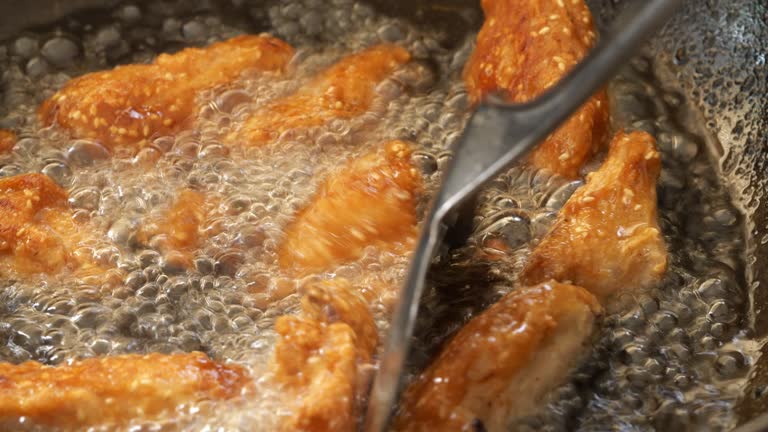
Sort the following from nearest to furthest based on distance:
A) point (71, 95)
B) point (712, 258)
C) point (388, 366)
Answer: point (388, 366) < point (712, 258) < point (71, 95)

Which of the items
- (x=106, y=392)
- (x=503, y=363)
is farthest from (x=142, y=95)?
(x=503, y=363)

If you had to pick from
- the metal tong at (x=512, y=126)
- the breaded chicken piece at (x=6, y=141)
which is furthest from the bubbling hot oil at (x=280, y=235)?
the metal tong at (x=512, y=126)

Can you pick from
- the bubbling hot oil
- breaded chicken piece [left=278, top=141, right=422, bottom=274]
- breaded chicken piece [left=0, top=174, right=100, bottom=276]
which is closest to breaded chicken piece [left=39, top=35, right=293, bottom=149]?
the bubbling hot oil

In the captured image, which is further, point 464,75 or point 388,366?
point 464,75

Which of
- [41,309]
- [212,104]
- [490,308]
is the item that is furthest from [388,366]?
[212,104]

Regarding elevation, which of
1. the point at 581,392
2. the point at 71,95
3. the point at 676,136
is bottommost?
the point at 581,392

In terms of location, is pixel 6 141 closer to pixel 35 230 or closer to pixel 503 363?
pixel 35 230

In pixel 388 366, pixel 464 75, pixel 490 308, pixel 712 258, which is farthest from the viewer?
pixel 464 75

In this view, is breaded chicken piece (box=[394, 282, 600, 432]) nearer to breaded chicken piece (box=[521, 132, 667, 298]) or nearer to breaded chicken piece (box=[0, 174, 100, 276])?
breaded chicken piece (box=[521, 132, 667, 298])

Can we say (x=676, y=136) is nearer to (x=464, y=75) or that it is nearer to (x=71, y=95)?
(x=464, y=75)
